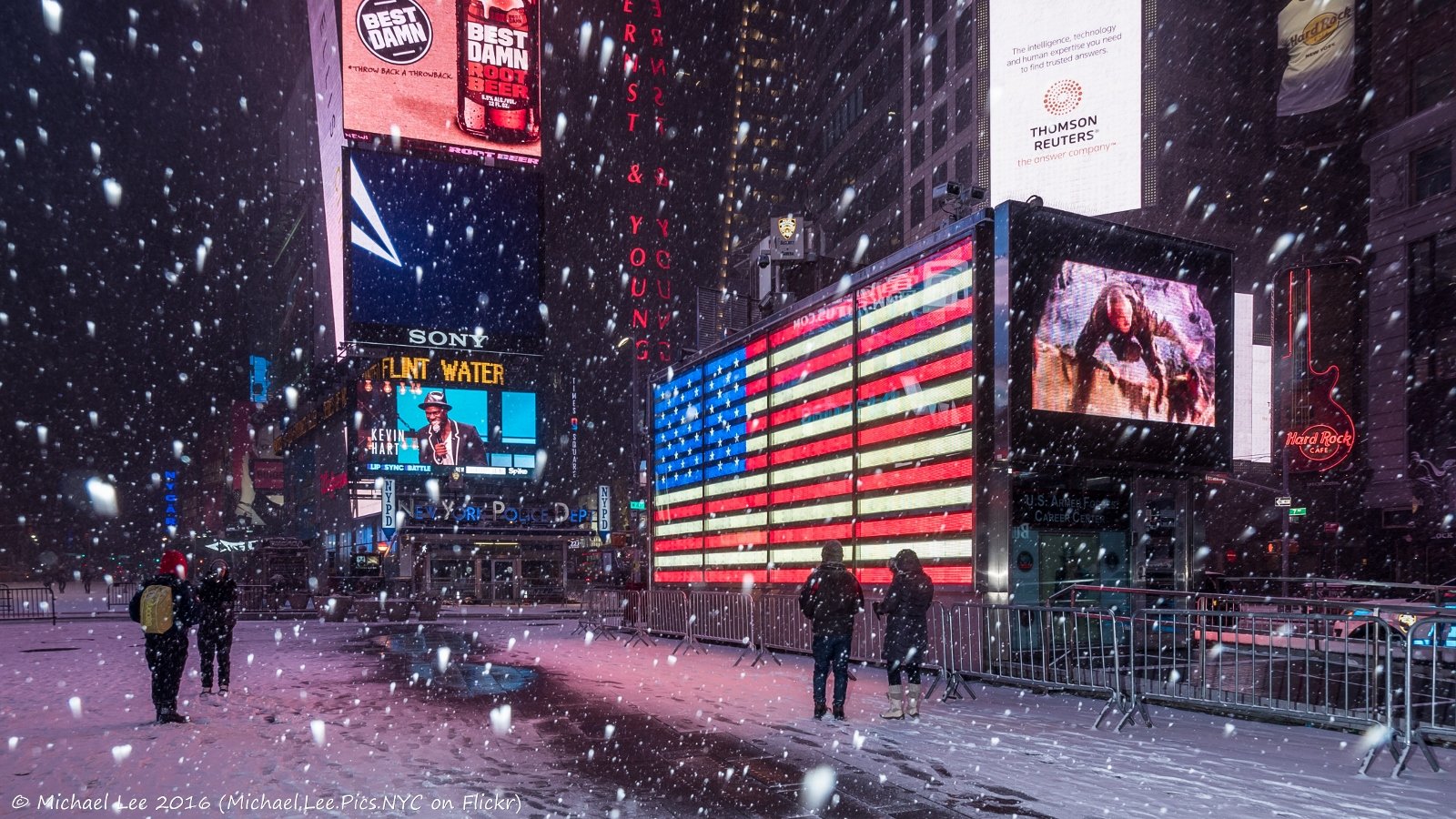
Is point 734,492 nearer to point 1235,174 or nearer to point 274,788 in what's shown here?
point 274,788

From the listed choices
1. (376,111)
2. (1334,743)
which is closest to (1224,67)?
(376,111)

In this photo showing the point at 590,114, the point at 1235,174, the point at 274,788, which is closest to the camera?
the point at 274,788

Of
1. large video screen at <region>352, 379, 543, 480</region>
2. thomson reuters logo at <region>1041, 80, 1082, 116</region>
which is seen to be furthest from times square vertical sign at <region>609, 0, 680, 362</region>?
thomson reuters logo at <region>1041, 80, 1082, 116</region>

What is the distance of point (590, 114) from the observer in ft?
299

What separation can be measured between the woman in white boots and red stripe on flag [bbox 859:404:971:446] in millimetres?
4020

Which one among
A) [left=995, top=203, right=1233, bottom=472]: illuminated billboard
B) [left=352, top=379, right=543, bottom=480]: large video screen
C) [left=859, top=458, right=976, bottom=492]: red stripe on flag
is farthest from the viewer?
[left=352, top=379, right=543, bottom=480]: large video screen

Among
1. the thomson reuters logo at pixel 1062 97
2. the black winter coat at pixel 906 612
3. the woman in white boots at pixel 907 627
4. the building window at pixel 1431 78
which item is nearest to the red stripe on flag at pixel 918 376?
the woman in white boots at pixel 907 627

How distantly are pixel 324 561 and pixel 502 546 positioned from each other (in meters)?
20.4

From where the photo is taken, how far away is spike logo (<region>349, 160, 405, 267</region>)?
183 feet

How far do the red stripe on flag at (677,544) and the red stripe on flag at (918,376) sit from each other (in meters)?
7.83

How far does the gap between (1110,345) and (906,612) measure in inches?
263

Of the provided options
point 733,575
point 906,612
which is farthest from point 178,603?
point 733,575

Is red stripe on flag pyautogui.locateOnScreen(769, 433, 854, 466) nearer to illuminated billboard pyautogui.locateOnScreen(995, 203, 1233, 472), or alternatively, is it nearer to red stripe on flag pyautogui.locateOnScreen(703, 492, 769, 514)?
red stripe on flag pyautogui.locateOnScreen(703, 492, 769, 514)

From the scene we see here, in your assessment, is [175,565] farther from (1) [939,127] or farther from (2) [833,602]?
(1) [939,127]
